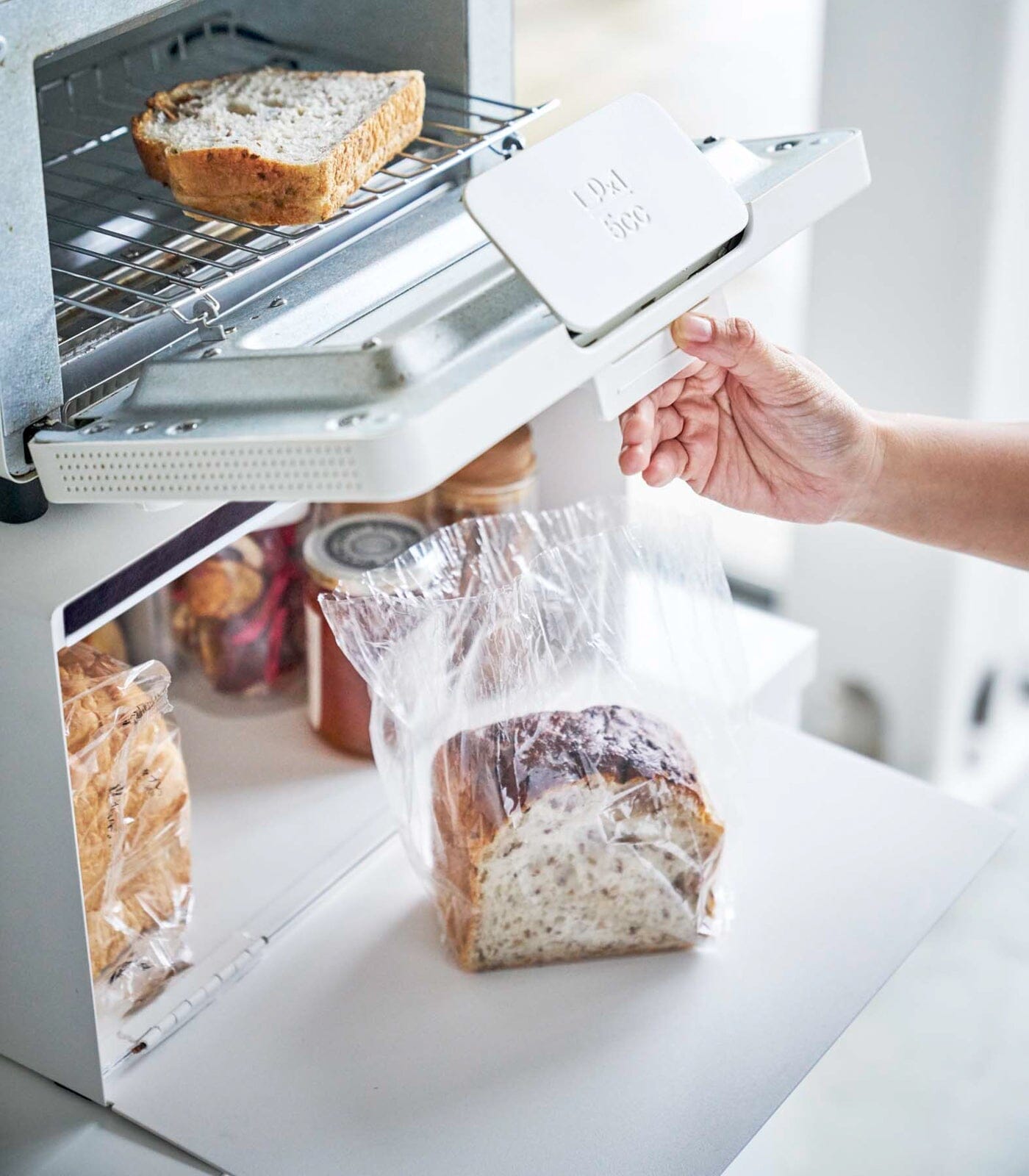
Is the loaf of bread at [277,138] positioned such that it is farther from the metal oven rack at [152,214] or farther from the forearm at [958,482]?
the forearm at [958,482]

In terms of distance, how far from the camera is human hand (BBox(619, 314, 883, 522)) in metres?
0.93

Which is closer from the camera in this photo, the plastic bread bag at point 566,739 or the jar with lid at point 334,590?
the plastic bread bag at point 566,739

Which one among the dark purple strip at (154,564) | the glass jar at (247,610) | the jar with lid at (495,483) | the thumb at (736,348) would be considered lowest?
the glass jar at (247,610)

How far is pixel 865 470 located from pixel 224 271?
1.50 feet

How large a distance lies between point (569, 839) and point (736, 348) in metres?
0.30

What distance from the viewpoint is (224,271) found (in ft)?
2.50

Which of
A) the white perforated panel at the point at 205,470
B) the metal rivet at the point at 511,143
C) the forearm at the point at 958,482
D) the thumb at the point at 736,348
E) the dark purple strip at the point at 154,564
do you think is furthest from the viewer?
the forearm at the point at 958,482

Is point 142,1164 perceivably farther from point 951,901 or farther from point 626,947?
point 951,901

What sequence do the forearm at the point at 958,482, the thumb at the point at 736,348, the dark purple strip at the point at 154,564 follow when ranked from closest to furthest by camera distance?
the dark purple strip at the point at 154,564 < the thumb at the point at 736,348 < the forearm at the point at 958,482

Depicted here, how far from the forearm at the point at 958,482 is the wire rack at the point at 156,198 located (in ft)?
1.13

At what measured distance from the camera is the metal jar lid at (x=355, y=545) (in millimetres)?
967

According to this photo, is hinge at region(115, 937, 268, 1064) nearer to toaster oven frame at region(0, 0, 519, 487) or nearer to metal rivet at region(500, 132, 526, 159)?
toaster oven frame at region(0, 0, 519, 487)

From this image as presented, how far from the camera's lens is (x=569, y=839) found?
2.64 feet

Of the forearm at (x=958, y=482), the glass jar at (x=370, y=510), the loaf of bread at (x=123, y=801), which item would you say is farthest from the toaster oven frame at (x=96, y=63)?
the forearm at (x=958, y=482)
